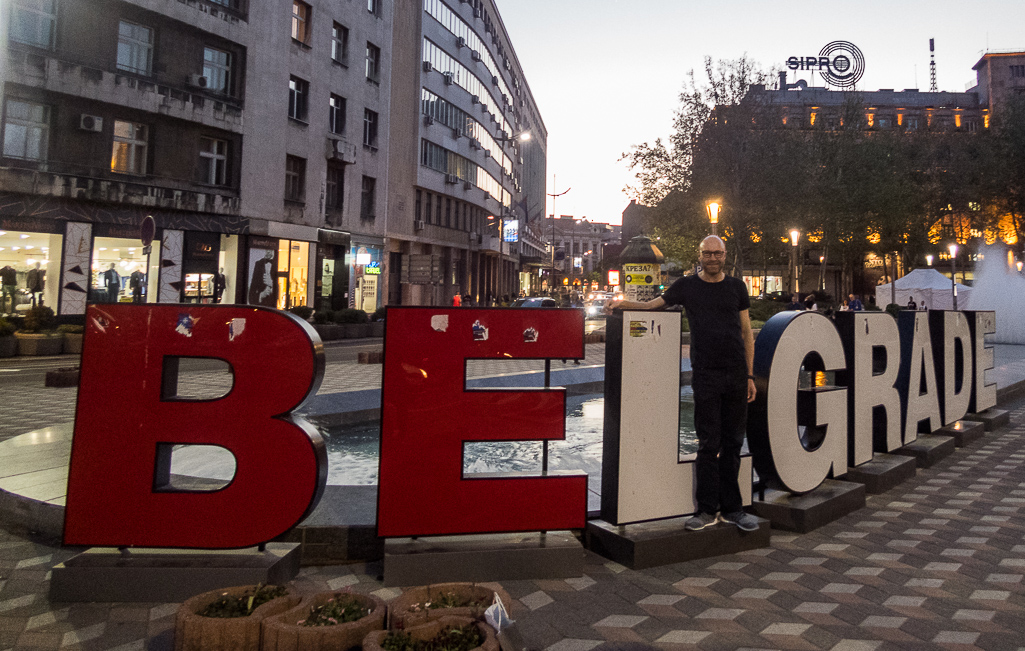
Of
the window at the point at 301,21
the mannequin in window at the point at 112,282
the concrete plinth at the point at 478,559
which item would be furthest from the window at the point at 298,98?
the concrete plinth at the point at 478,559

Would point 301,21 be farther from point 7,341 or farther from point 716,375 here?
point 716,375

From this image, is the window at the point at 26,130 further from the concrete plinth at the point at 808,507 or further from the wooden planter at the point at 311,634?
the concrete plinth at the point at 808,507

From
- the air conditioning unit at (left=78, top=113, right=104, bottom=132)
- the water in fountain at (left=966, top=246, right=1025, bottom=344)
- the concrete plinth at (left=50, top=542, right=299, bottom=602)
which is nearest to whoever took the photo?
the concrete plinth at (left=50, top=542, right=299, bottom=602)

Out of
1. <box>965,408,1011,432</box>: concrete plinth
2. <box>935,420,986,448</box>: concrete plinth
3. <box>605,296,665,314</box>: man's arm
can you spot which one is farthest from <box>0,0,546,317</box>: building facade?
<box>965,408,1011,432</box>: concrete plinth

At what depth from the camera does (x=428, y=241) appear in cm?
3875

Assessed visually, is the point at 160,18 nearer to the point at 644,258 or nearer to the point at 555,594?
the point at 644,258

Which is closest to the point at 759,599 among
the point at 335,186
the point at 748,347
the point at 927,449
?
the point at 748,347

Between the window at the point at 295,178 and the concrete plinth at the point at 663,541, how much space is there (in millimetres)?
25835

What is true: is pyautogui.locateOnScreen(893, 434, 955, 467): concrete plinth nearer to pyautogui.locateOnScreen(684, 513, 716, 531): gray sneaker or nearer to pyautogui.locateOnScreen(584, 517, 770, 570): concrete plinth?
pyautogui.locateOnScreen(584, 517, 770, 570): concrete plinth

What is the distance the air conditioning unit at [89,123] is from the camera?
20047mm

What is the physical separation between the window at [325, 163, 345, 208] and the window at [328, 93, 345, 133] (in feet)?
5.62

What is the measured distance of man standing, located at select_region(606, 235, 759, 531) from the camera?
12.9 ft

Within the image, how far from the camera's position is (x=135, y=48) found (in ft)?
70.8

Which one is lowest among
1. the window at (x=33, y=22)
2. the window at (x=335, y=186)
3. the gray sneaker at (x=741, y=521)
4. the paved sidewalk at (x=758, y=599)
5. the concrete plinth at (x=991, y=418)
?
the paved sidewalk at (x=758, y=599)
